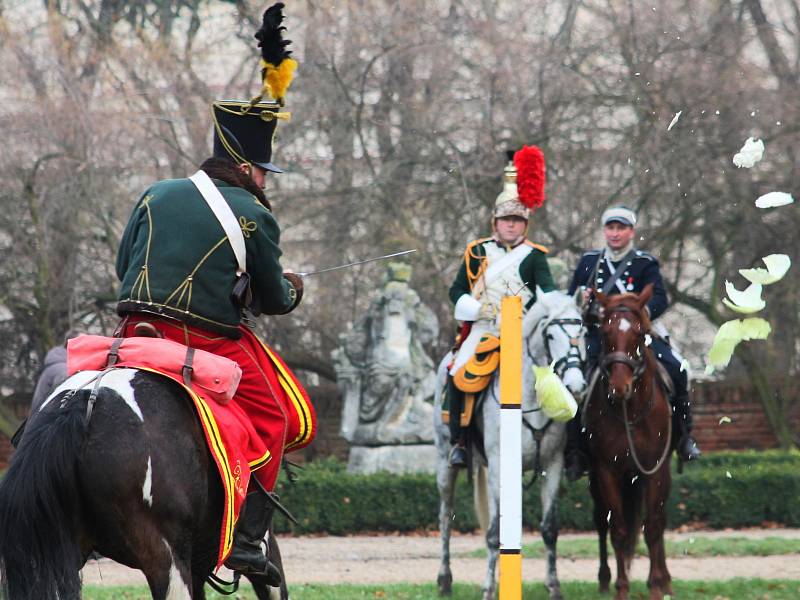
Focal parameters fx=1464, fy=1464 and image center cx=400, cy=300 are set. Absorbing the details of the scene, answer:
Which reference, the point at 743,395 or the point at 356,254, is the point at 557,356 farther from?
the point at 743,395

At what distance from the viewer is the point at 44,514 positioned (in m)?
5.26

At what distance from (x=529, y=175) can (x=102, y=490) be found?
5.39m

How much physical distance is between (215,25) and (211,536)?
634 inches

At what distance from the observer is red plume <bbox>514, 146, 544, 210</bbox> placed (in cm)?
1009

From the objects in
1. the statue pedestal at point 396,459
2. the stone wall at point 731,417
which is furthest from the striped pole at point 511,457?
the stone wall at point 731,417

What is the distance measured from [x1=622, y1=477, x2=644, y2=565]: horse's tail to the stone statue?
24.9 ft

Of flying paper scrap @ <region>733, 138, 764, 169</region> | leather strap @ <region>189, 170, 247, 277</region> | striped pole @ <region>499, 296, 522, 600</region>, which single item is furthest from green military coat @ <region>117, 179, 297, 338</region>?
flying paper scrap @ <region>733, 138, 764, 169</region>

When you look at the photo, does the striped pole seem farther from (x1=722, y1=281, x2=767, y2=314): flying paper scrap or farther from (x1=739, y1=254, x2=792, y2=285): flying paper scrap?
(x1=739, y1=254, x2=792, y2=285): flying paper scrap

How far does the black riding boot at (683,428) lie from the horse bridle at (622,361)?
812 millimetres

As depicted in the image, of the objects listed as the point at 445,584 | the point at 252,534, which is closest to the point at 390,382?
the point at 445,584

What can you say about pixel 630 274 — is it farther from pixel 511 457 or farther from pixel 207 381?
pixel 207 381

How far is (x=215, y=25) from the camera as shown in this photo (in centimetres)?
2105

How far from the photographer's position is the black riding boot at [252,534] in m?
Result: 6.32

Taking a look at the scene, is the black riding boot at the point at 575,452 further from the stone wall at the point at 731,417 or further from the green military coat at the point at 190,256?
the stone wall at the point at 731,417
